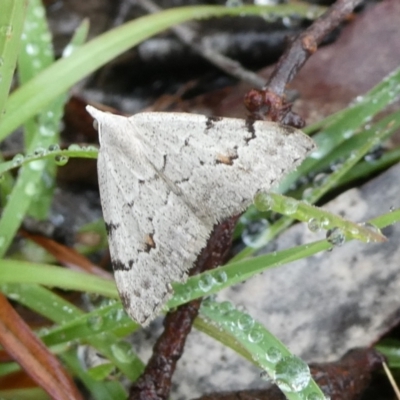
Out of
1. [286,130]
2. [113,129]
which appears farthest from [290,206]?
[113,129]

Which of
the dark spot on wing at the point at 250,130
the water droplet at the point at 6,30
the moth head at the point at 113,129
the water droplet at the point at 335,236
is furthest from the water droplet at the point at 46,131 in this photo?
the water droplet at the point at 335,236

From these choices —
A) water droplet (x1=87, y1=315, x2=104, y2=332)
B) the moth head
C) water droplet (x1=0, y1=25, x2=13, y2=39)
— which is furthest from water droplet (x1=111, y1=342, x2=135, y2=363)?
water droplet (x1=0, y1=25, x2=13, y2=39)

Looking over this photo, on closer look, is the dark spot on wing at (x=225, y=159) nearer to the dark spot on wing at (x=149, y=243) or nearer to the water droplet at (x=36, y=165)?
the dark spot on wing at (x=149, y=243)

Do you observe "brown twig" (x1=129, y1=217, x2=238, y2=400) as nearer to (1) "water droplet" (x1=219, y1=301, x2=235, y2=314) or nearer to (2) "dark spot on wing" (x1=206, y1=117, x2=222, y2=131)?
(1) "water droplet" (x1=219, y1=301, x2=235, y2=314)

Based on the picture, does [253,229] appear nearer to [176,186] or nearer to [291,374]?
[176,186]

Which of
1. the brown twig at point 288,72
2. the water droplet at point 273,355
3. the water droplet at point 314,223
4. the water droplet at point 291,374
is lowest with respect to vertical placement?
the water droplet at point 291,374

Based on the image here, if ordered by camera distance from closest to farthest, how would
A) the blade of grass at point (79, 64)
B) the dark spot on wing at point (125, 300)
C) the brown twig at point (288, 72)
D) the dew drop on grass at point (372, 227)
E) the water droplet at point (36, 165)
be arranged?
the dew drop on grass at point (372, 227) < the dark spot on wing at point (125, 300) < the brown twig at point (288, 72) < the blade of grass at point (79, 64) < the water droplet at point (36, 165)
